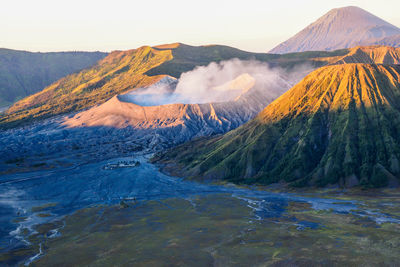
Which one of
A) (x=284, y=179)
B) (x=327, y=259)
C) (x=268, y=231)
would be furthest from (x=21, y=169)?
(x=327, y=259)

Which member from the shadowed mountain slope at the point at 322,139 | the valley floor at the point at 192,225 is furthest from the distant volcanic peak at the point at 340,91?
the valley floor at the point at 192,225

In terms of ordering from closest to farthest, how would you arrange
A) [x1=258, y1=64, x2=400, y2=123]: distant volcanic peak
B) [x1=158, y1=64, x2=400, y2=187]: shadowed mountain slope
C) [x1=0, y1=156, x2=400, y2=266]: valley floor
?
[x1=0, y1=156, x2=400, y2=266]: valley floor, [x1=158, y1=64, x2=400, y2=187]: shadowed mountain slope, [x1=258, y1=64, x2=400, y2=123]: distant volcanic peak

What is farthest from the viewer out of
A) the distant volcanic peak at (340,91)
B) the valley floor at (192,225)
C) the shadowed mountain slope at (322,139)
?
the distant volcanic peak at (340,91)

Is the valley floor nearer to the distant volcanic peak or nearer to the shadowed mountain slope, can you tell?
the shadowed mountain slope

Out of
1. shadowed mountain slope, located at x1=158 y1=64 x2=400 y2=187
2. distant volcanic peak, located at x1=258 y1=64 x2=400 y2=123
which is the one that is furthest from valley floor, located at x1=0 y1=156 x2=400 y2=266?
distant volcanic peak, located at x1=258 y1=64 x2=400 y2=123

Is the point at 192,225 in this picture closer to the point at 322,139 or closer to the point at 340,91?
the point at 322,139

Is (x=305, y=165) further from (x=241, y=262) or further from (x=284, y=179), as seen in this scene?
(x=241, y=262)

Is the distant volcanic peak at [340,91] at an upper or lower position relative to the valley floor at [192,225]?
upper

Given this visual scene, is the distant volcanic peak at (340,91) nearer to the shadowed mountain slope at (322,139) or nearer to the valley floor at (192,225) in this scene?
the shadowed mountain slope at (322,139)
